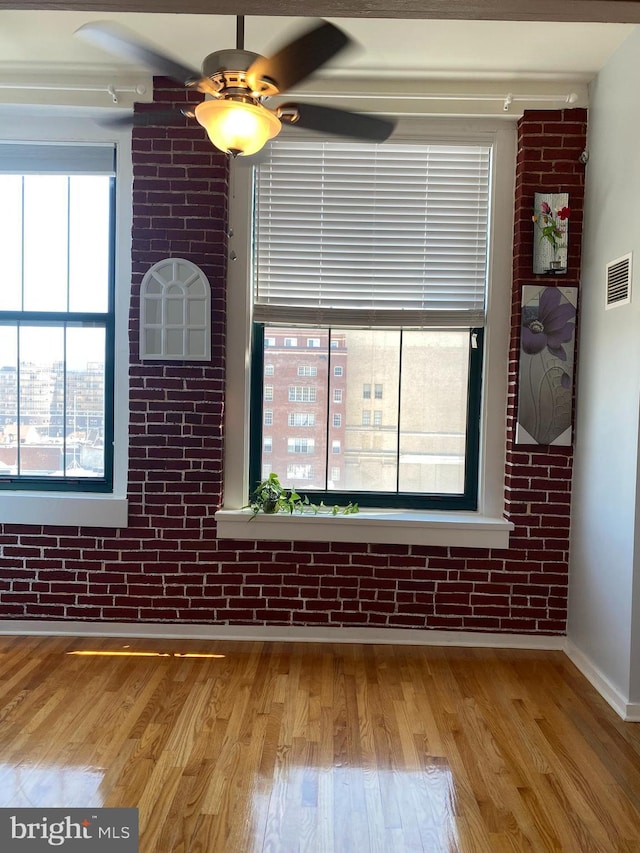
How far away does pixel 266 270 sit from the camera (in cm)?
362

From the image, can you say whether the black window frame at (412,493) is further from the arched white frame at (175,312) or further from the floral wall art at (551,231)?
the floral wall art at (551,231)

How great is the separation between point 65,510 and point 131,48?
2.48 metres

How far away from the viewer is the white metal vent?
9.43 ft

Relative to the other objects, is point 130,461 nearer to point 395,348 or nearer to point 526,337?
point 395,348

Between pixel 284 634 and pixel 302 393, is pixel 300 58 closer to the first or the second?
pixel 302 393

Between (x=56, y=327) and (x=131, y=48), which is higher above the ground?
(x=131, y=48)

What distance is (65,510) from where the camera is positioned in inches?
140

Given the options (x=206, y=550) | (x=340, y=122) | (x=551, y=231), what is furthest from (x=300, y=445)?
(x=340, y=122)

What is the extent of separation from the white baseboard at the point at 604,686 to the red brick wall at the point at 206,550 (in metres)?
0.18

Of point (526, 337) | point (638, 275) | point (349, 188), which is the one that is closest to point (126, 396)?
point (349, 188)

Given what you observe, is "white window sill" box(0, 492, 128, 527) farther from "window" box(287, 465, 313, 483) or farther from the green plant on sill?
"window" box(287, 465, 313, 483)

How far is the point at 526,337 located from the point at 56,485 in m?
2.89

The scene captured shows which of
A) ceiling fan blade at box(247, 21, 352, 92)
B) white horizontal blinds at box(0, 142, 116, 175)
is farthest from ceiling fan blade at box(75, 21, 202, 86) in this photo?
white horizontal blinds at box(0, 142, 116, 175)

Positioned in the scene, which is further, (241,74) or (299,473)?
(299,473)
